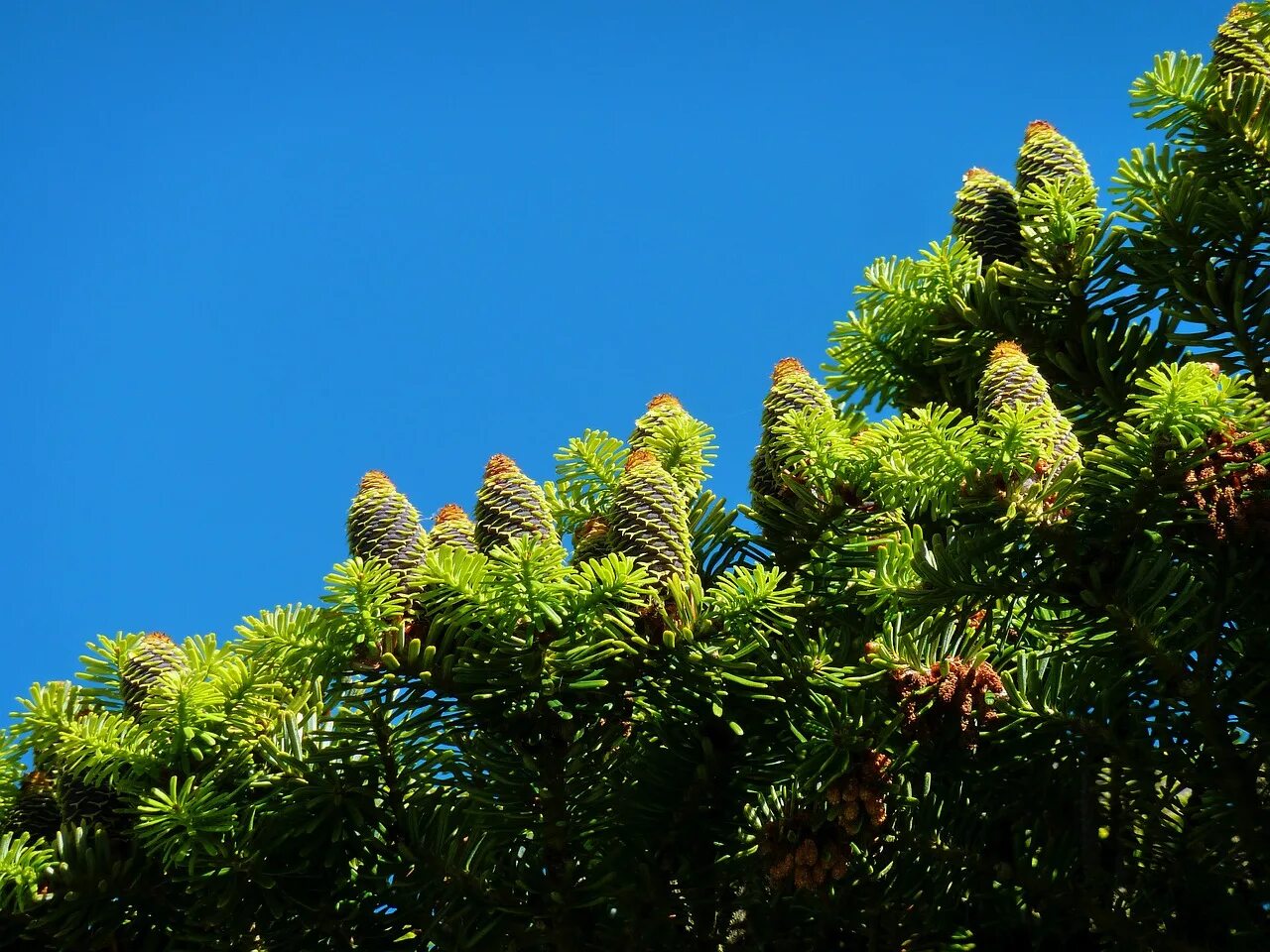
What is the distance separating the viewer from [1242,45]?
2.85m

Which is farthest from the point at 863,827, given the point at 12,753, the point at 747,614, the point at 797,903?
the point at 12,753

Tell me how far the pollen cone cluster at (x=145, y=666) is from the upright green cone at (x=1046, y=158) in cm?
214

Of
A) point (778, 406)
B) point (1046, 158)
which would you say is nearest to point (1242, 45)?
point (1046, 158)

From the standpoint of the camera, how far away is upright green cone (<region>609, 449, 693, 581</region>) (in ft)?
7.06

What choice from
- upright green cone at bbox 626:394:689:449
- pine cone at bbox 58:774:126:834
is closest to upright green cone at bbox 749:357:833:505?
upright green cone at bbox 626:394:689:449

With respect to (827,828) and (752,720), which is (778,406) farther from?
(827,828)

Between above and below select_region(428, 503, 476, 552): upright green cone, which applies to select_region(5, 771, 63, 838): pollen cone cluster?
below

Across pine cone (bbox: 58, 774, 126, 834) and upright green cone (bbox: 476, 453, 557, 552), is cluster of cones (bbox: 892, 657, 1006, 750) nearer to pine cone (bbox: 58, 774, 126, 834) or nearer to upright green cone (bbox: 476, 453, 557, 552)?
upright green cone (bbox: 476, 453, 557, 552)

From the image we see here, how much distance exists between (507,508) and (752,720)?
1.77ft

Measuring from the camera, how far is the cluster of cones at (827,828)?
2.20m

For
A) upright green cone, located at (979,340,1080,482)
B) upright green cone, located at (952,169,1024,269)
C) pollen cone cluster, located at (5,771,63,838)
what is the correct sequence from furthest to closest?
1. upright green cone, located at (952,169,1024,269)
2. pollen cone cluster, located at (5,771,63,838)
3. upright green cone, located at (979,340,1080,482)

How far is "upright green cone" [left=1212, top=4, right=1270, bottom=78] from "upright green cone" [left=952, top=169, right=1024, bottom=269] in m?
0.55

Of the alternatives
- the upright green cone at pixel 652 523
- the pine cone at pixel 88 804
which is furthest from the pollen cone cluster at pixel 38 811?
the upright green cone at pixel 652 523

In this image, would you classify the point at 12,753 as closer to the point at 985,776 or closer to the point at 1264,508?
the point at 985,776
